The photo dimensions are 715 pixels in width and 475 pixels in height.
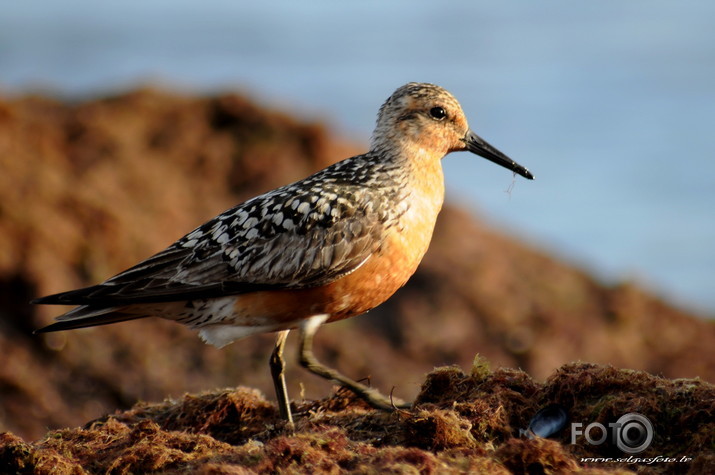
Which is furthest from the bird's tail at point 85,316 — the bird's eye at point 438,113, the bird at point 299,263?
the bird's eye at point 438,113

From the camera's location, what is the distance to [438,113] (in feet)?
28.0

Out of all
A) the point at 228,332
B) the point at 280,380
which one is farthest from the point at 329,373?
the point at 228,332

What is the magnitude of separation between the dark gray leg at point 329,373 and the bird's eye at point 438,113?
6.81ft

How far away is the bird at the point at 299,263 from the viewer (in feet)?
25.0

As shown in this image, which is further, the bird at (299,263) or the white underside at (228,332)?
the white underside at (228,332)

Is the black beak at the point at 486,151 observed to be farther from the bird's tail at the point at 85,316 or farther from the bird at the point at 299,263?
the bird's tail at the point at 85,316

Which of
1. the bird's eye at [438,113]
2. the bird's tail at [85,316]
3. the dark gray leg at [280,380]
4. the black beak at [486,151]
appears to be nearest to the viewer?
the dark gray leg at [280,380]

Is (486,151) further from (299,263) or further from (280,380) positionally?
(280,380)

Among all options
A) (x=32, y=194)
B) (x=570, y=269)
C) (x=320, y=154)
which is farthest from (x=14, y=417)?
(x=570, y=269)

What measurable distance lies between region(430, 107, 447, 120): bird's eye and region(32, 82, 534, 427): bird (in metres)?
0.24

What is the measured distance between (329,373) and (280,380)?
408 millimetres

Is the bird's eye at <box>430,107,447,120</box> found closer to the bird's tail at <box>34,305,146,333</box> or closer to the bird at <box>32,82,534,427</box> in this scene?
the bird at <box>32,82,534,427</box>

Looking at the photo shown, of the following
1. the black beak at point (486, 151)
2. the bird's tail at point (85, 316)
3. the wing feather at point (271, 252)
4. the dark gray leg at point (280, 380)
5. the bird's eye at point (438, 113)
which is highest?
the bird's eye at point (438, 113)

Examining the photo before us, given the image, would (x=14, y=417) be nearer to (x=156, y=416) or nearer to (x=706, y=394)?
(x=156, y=416)
